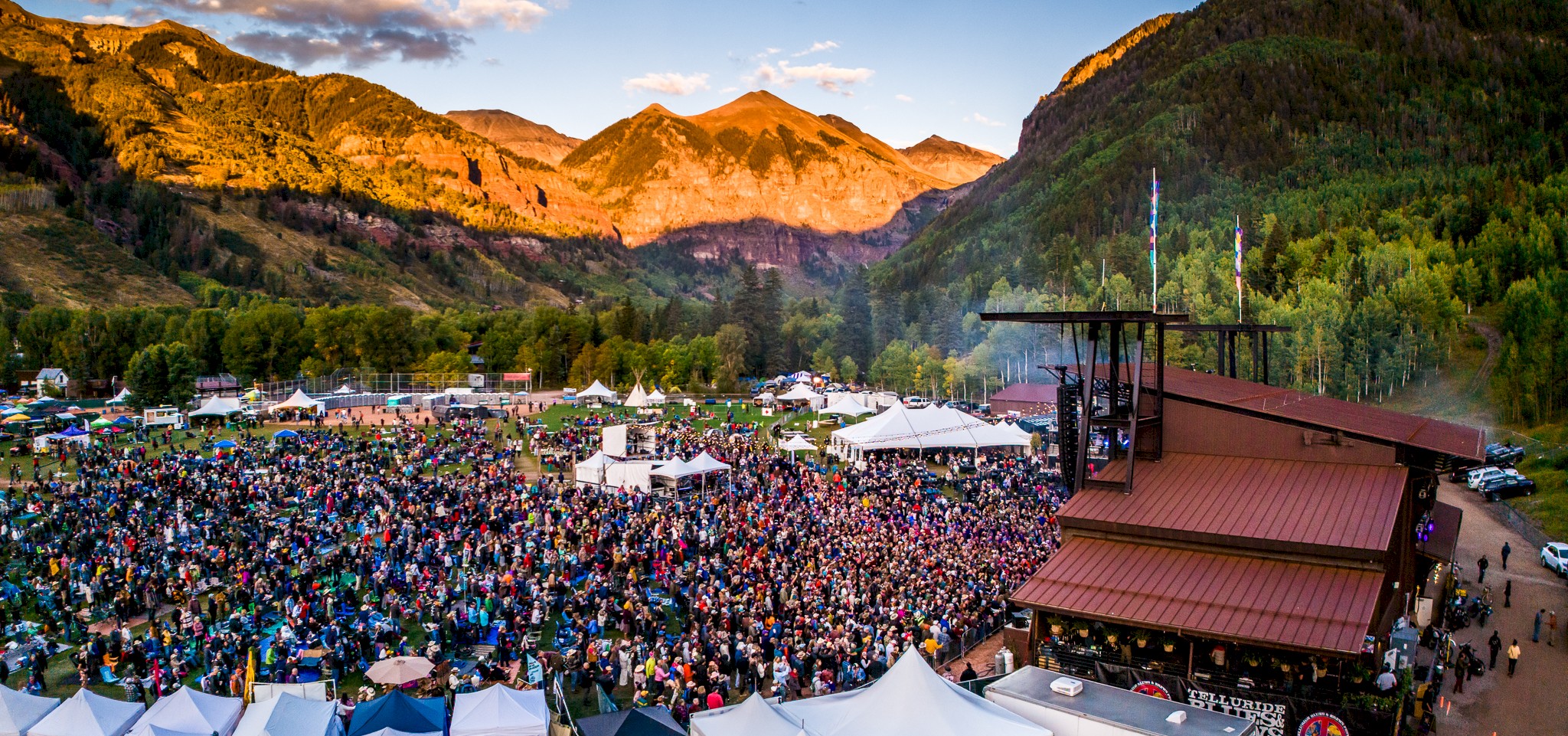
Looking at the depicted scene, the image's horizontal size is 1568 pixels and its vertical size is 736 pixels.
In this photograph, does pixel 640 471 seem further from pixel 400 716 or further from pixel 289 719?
pixel 289 719

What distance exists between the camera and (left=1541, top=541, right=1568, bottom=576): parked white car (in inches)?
1193

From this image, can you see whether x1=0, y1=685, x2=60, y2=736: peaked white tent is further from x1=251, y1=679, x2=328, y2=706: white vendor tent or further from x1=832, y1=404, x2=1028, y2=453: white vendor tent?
x1=832, y1=404, x2=1028, y2=453: white vendor tent

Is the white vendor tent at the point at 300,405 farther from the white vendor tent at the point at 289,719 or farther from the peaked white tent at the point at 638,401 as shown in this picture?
the white vendor tent at the point at 289,719

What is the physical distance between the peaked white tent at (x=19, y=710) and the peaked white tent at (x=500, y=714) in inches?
246

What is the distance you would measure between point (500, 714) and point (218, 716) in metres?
4.10

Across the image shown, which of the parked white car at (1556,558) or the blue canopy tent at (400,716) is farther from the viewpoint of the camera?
the parked white car at (1556,558)

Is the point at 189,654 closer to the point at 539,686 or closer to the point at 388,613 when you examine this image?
the point at 388,613

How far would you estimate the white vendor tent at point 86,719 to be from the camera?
14.6 meters

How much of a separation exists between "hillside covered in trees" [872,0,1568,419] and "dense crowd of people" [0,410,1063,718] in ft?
165

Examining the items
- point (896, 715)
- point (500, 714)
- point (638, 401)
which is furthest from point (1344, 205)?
point (500, 714)

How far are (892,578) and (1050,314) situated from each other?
25.4 ft

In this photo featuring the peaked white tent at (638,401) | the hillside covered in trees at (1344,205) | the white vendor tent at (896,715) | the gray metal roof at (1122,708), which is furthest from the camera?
the hillside covered in trees at (1344,205)

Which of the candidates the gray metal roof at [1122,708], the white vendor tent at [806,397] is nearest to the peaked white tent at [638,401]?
the white vendor tent at [806,397]

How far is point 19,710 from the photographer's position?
1516cm
